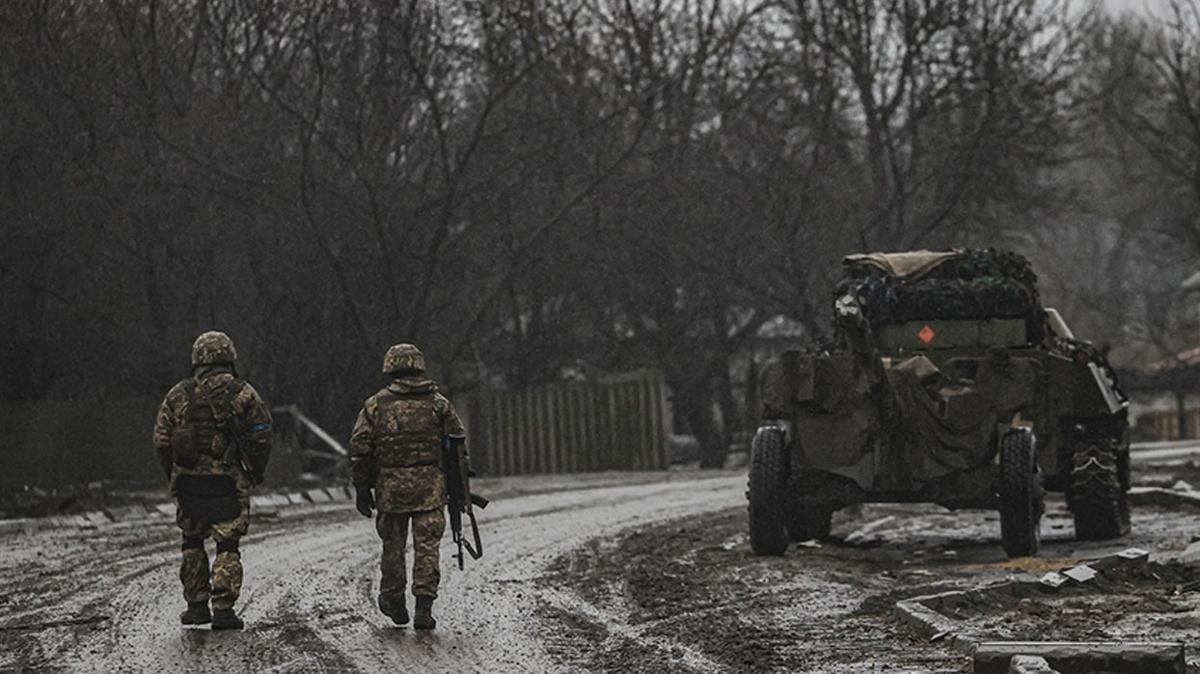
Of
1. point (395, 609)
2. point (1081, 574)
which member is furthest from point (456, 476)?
point (1081, 574)

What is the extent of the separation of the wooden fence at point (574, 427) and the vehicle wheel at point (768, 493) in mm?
19270

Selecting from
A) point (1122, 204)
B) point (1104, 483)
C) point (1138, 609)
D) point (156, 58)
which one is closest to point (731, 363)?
point (156, 58)

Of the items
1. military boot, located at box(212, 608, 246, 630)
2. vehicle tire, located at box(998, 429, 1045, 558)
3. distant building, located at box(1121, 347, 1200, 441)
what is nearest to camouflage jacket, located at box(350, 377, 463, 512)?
military boot, located at box(212, 608, 246, 630)

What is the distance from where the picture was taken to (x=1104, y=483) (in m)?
18.5

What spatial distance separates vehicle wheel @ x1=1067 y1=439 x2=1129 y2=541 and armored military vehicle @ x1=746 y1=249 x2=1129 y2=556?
0.04 feet

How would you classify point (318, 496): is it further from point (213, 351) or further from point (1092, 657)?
point (1092, 657)

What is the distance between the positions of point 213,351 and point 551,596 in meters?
2.79

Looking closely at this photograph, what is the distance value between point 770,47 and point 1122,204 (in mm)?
48441

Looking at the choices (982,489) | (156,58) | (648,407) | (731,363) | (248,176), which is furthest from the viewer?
(731,363)

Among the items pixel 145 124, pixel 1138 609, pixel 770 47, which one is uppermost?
pixel 770 47

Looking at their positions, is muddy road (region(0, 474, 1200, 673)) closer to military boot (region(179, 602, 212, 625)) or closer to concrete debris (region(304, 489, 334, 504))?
military boot (region(179, 602, 212, 625))

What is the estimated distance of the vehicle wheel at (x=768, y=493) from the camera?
17.3 meters

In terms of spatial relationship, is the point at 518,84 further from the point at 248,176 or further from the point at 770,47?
the point at 770,47

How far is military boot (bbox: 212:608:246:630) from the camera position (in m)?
12.3
